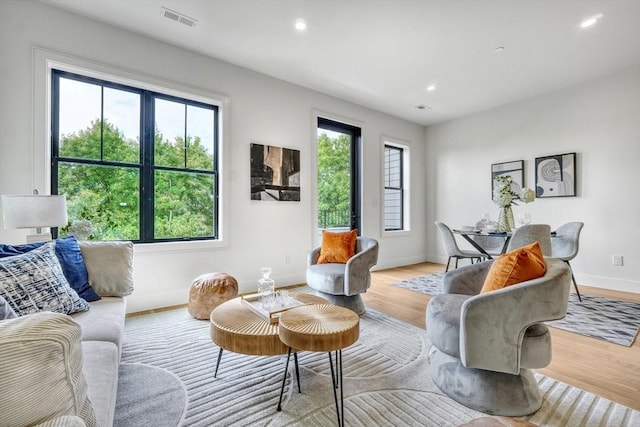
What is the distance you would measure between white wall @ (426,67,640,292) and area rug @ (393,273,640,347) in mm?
825

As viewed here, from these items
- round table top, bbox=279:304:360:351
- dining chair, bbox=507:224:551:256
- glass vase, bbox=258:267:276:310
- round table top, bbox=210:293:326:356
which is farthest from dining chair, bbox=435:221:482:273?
round table top, bbox=210:293:326:356

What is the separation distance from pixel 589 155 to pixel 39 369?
18.9ft

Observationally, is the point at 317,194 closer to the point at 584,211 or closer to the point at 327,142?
the point at 327,142

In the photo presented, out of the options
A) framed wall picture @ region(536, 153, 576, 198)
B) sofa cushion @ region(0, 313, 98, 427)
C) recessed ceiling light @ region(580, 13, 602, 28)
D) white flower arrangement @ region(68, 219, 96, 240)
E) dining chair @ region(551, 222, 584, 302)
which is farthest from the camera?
framed wall picture @ region(536, 153, 576, 198)

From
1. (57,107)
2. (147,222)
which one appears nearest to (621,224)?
(147,222)

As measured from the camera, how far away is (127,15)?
2.81 metres

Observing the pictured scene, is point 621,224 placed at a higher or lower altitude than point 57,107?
lower

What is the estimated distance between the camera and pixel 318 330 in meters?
1.46

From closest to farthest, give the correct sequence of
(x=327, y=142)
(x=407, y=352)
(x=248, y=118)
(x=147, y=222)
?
(x=407, y=352)
(x=147, y=222)
(x=248, y=118)
(x=327, y=142)

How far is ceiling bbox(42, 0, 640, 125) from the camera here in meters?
2.68

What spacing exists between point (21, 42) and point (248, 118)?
2.08 metres

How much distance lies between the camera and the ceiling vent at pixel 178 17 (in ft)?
8.99

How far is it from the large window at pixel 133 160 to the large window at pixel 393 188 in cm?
333

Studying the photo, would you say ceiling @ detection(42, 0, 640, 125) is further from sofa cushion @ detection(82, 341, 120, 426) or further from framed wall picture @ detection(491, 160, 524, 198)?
sofa cushion @ detection(82, 341, 120, 426)
